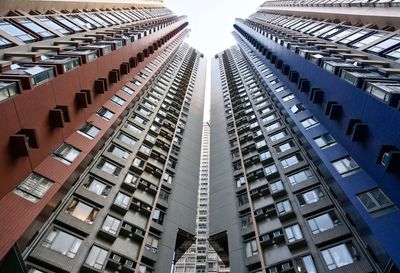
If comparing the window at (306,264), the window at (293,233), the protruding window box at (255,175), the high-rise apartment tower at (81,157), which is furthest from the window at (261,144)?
the window at (306,264)

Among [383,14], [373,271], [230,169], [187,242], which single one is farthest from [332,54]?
[187,242]

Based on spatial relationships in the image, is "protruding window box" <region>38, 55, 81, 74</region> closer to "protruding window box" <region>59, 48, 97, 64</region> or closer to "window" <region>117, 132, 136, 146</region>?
"protruding window box" <region>59, 48, 97, 64</region>

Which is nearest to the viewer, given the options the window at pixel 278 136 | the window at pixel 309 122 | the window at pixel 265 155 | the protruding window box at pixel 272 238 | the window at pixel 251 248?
the protruding window box at pixel 272 238

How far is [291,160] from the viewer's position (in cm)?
3562

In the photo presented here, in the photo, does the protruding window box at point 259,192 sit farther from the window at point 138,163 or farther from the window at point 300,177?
the window at point 138,163

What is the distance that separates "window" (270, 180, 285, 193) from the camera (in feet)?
108

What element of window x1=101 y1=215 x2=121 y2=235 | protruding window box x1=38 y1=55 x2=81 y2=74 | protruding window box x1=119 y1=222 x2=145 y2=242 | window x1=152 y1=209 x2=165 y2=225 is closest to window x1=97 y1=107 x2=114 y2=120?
protruding window box x1=38 y1=55 x2=81 y2=74

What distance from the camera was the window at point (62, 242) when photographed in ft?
73.0

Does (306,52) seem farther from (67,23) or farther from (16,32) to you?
(16,32)

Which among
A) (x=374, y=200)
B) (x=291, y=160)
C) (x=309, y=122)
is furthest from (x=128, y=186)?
(x=374, y=200)

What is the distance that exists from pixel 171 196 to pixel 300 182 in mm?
12882

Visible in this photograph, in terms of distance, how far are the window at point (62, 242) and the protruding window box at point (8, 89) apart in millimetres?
9793

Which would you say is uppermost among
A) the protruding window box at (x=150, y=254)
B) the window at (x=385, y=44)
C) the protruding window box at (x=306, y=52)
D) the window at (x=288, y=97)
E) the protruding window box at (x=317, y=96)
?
the window at (x=385, y=44)

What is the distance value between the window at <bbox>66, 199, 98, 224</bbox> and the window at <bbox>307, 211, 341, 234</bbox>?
16.8 meters
